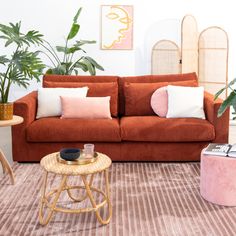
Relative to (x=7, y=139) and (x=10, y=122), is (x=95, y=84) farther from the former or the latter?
A: (x=7, y=139)

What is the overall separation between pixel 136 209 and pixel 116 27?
3.89m

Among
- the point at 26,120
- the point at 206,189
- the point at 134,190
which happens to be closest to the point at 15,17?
the point at 26,120

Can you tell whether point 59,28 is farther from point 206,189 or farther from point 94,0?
point 206,189

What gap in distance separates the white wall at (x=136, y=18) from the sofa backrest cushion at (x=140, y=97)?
6.63 ft

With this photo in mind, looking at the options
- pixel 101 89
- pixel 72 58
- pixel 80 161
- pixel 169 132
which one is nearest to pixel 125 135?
pixel 169 132

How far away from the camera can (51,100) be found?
161 inches

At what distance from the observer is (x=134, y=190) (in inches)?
126

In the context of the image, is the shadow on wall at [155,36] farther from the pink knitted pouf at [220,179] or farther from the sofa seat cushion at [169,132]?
the pink knitted pouf at [220,179]

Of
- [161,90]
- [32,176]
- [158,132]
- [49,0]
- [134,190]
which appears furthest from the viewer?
[49,0]

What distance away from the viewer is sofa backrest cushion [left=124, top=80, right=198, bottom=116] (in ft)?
14.0

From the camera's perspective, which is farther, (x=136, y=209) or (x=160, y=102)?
(x=160, y=102)

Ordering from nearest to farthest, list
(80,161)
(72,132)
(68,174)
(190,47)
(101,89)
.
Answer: (68,174)
(80,161)
(72,132)
(101,89)
(190,47)

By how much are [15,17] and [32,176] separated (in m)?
3.38

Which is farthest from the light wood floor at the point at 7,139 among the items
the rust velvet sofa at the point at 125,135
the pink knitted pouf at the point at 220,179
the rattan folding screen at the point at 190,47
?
the pink knitted pouf at the point at 220,179
